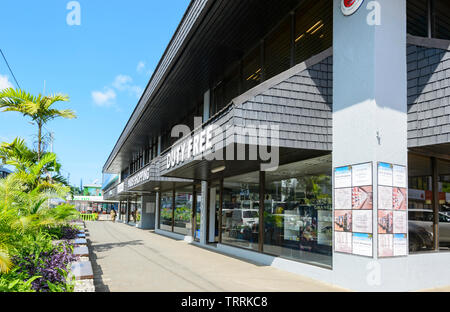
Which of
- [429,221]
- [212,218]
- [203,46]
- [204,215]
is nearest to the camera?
[429,221]

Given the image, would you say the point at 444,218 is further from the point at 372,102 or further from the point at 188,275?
the point at 188,275

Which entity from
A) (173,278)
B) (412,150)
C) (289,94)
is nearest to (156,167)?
(173,278)

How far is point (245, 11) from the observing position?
27.5 ft

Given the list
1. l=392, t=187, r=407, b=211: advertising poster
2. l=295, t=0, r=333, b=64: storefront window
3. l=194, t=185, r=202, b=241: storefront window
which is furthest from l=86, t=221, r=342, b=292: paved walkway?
l=295, t=0, r=333, b=64: storefront window

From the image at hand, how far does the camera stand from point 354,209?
22.1 feet

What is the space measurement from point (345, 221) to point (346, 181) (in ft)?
2.49

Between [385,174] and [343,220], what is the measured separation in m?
1.17

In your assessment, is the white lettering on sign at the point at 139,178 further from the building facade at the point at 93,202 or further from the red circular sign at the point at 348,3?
the building facade at the point at 93,202

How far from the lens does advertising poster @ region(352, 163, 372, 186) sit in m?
6.50

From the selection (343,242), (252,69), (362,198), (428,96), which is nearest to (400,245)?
(343,242)

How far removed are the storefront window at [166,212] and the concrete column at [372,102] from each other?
13935 millimetres

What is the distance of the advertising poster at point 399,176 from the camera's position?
6.73m

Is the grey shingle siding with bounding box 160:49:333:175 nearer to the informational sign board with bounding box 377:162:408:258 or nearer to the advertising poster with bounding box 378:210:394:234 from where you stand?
the informational sign board with bounding box 377:162:408:258

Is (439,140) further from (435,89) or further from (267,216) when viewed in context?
(267,216)
